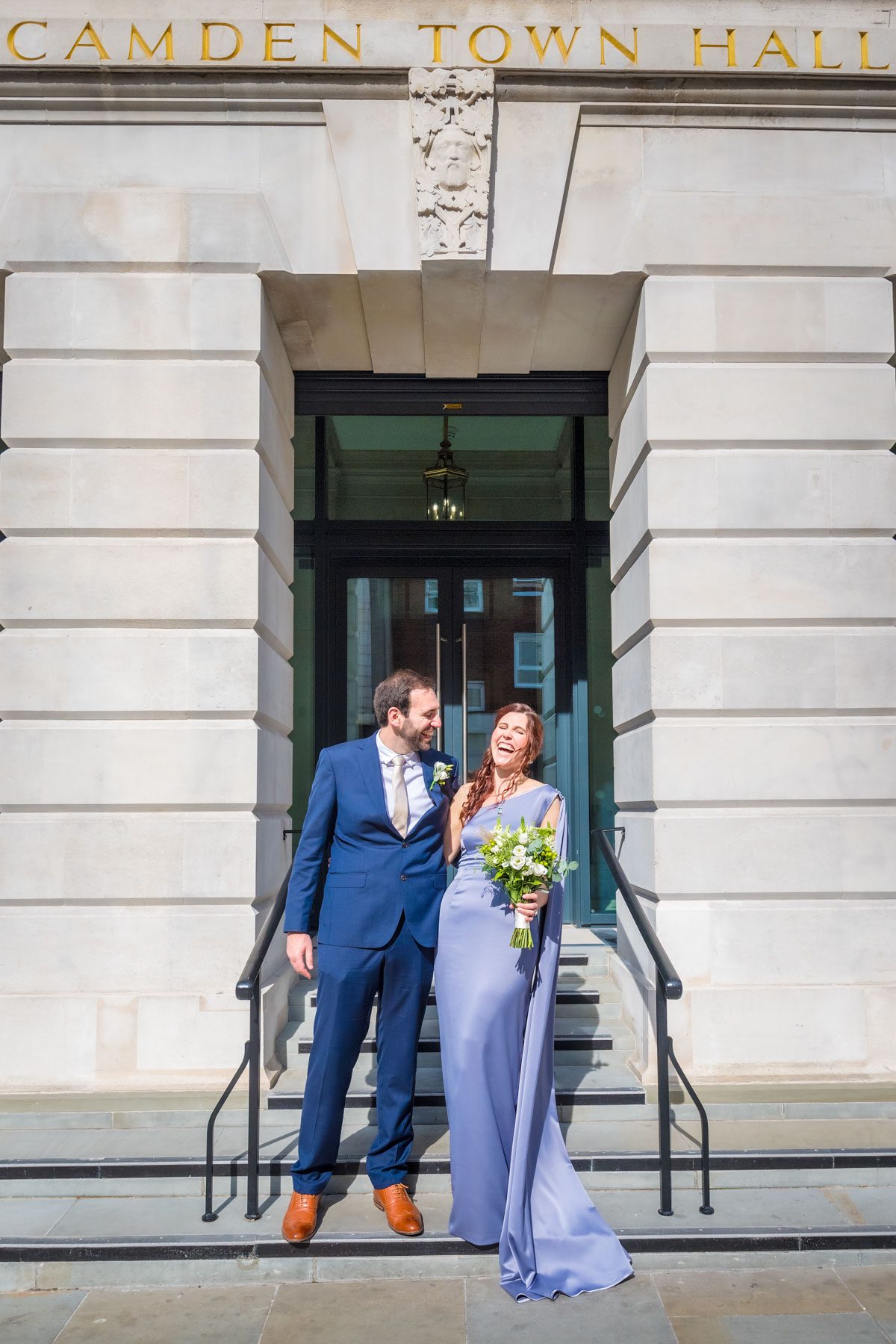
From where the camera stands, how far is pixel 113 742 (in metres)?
6.33

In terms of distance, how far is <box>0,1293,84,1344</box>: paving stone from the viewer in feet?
13.1

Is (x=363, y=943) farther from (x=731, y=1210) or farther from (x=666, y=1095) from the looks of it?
(x=731, y=1210)

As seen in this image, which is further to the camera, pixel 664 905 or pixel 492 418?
pixel 492 418

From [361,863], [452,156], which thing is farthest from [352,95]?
[361,863]

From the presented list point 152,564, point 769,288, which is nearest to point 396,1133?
point 152,564

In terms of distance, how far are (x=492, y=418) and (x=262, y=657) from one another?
3583 millimetres

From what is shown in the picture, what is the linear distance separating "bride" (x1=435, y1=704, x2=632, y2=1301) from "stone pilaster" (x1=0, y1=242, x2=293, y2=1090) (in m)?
1.91

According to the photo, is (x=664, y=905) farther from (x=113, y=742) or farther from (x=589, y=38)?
(x=589, y=38)

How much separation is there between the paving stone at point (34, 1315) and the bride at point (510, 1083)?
1.53 meters

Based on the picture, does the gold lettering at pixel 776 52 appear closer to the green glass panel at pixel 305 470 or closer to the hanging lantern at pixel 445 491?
the hanging lantern at pixel 445 491

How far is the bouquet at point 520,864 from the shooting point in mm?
4500

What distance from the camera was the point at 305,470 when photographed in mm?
8945

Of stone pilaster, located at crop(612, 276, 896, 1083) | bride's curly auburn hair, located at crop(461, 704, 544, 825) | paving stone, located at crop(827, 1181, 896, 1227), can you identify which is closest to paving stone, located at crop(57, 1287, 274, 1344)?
bride's curly auburn hair, located at crop(461, 704, 544, 825)

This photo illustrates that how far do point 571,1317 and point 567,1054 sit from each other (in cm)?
222
